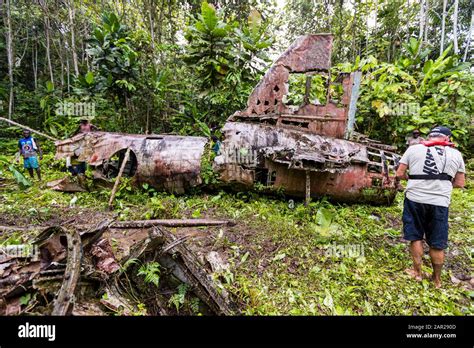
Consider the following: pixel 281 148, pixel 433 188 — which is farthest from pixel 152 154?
pixel 433 188

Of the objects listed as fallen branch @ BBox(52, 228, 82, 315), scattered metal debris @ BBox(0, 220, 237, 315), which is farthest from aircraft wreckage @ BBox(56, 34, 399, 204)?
fallen branch @ BBox(52, 228, 82, 315)

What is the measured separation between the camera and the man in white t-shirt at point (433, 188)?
318cm

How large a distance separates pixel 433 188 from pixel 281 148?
8.96ft

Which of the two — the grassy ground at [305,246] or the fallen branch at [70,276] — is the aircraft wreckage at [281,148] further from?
the fallen branch at [70,276]

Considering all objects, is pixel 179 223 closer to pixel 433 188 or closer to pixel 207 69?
pixel 433 188

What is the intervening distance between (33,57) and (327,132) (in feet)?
57.5

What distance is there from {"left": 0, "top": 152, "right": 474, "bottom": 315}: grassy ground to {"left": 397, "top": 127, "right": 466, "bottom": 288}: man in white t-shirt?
1.76 ft

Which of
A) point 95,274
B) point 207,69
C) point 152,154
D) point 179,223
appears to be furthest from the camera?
point 207,69

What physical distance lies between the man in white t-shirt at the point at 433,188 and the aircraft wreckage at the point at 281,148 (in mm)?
1907

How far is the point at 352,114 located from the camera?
6.23m

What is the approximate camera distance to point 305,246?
4211 mm

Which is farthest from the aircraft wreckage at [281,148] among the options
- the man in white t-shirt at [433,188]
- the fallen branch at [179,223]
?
the man in white t-shirt at [433,188]
